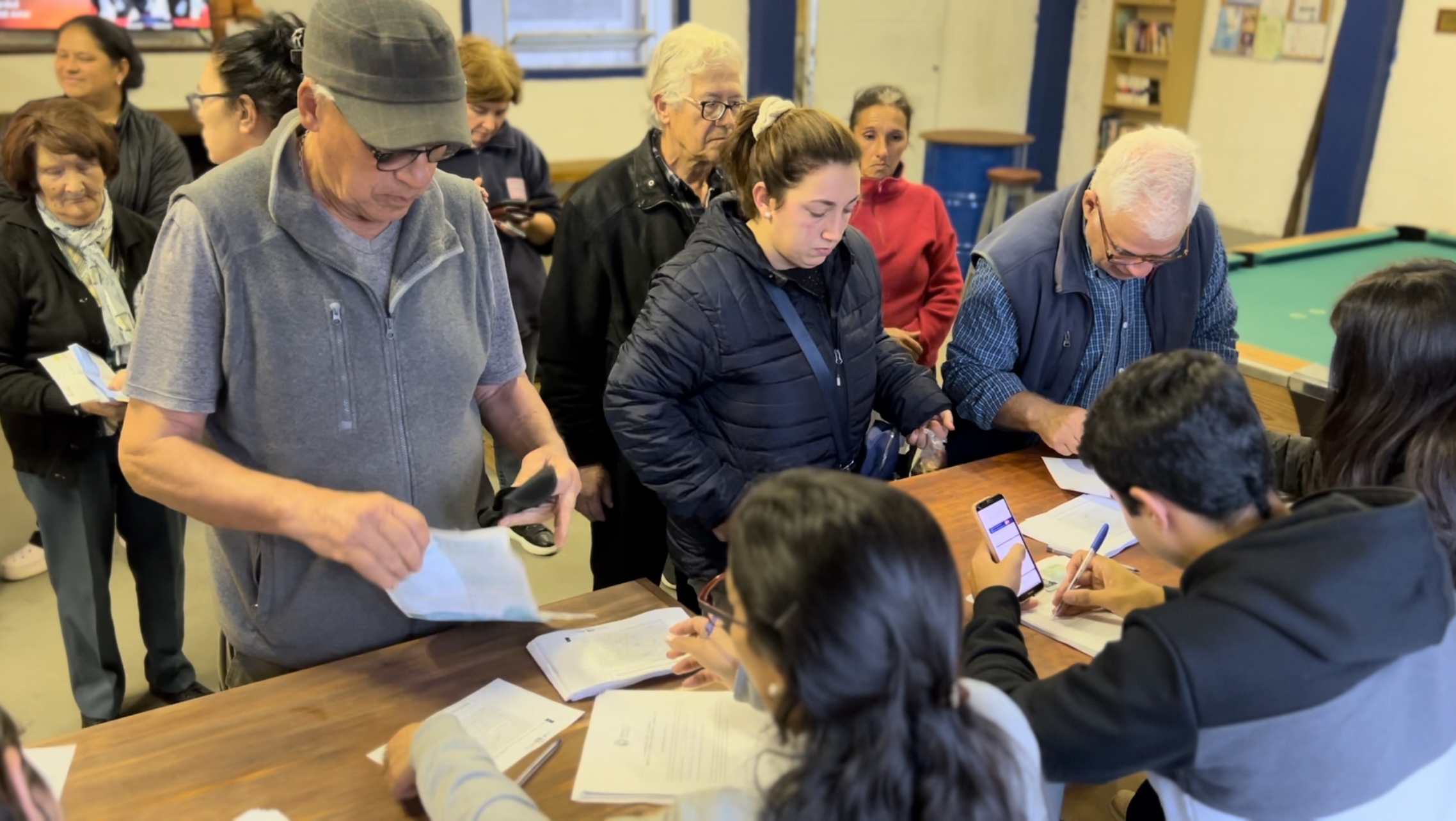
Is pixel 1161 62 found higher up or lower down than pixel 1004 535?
higher up

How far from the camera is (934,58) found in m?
8.16

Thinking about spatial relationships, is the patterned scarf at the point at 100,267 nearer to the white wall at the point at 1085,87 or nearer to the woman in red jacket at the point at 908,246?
the woman in red jacket at the point at 908,246

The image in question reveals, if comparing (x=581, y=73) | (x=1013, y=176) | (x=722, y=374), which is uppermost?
(x=581, y=73)

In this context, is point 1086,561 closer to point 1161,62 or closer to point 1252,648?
point 1252,648

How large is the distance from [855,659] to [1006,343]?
1.58 metres

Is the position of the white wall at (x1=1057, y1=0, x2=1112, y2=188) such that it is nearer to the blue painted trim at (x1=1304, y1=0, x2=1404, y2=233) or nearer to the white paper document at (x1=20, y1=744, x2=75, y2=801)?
the blue painted trim at (x1=1304, y1=0, x2=1404, y2=233)

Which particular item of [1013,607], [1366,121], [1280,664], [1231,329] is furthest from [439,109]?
[1366,121]

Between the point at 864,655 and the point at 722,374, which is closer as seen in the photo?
the point at 864,655

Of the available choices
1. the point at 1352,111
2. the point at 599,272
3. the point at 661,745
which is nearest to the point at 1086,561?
the point at 661,745

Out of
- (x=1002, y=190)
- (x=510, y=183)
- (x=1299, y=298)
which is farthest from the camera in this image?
(x=1002, y=190)

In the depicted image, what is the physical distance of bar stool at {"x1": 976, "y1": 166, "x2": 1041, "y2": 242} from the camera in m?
6.59

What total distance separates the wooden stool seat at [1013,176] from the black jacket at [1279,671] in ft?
18.0

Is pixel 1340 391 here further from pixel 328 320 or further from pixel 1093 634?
pixel 328 320

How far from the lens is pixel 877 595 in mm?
984
